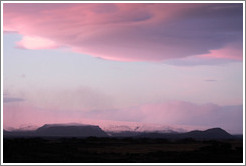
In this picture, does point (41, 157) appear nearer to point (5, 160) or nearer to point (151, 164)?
point (5, 160)

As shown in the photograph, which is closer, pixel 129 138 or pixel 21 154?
pixel 21 154

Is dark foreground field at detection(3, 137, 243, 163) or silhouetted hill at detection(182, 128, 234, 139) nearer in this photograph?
dark foreground field at detection(3, 137, 243, 163)

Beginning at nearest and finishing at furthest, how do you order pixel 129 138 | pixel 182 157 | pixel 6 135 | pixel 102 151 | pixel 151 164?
pixel 151 164, pixel 182 157, pixel 102 151, pixel 6 135, pixel 129 138

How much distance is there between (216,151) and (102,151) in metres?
9.48

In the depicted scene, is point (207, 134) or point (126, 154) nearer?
point (126, 154)

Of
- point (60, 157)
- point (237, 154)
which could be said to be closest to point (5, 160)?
point (60, 157)

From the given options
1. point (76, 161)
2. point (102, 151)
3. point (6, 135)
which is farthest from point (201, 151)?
point (6, 135)

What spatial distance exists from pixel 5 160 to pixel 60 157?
156 inches

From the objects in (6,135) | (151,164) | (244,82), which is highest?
(244,82)

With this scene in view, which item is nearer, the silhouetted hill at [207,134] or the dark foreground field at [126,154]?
the dark foreground field at [126,154]

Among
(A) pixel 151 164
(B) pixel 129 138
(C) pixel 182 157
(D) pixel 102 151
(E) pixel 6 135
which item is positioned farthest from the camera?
(B) pixel 129 138

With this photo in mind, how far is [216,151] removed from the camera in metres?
29.3

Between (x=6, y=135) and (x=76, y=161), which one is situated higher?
(x=6, y=135)

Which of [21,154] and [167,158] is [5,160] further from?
[167,158]
